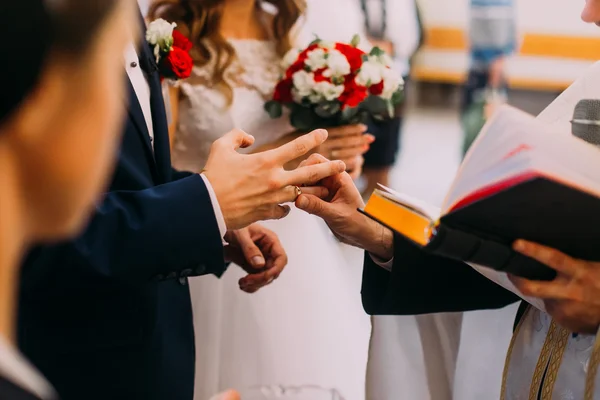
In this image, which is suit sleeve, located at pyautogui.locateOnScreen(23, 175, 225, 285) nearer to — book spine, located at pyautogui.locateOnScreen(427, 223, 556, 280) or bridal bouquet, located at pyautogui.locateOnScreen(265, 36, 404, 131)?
book spine, located at pyautogui.locateOnScreen(427, 223, 556, 280)

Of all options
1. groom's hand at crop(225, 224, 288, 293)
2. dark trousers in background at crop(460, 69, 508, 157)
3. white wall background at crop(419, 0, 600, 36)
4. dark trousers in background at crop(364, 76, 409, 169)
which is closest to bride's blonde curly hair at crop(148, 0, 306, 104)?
groom's hand at crop(225, 224, 288, 293)

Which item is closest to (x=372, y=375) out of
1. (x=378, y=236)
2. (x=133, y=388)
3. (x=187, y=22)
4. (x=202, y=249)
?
(x=378, y=236)

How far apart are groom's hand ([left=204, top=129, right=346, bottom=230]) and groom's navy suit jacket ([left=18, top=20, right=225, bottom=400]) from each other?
0.05 m

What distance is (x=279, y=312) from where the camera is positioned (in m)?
1.94

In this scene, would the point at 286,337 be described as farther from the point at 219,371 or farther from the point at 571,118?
the point at 571,118

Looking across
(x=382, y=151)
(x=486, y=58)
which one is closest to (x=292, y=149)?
(x=382, y=151)

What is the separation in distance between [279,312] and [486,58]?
14.5ft

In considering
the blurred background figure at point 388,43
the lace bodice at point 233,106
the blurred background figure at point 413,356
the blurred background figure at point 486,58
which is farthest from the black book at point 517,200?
the blurred background figure at point 486,58

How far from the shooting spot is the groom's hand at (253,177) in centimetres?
125

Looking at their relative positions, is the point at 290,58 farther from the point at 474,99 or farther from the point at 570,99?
the point at 474,99

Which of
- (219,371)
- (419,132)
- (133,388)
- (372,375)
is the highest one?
(133,388)

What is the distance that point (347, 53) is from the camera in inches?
82.6

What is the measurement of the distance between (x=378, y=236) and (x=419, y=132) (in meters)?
5.88

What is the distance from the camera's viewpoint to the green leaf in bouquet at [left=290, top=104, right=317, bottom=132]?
82.6 inches
